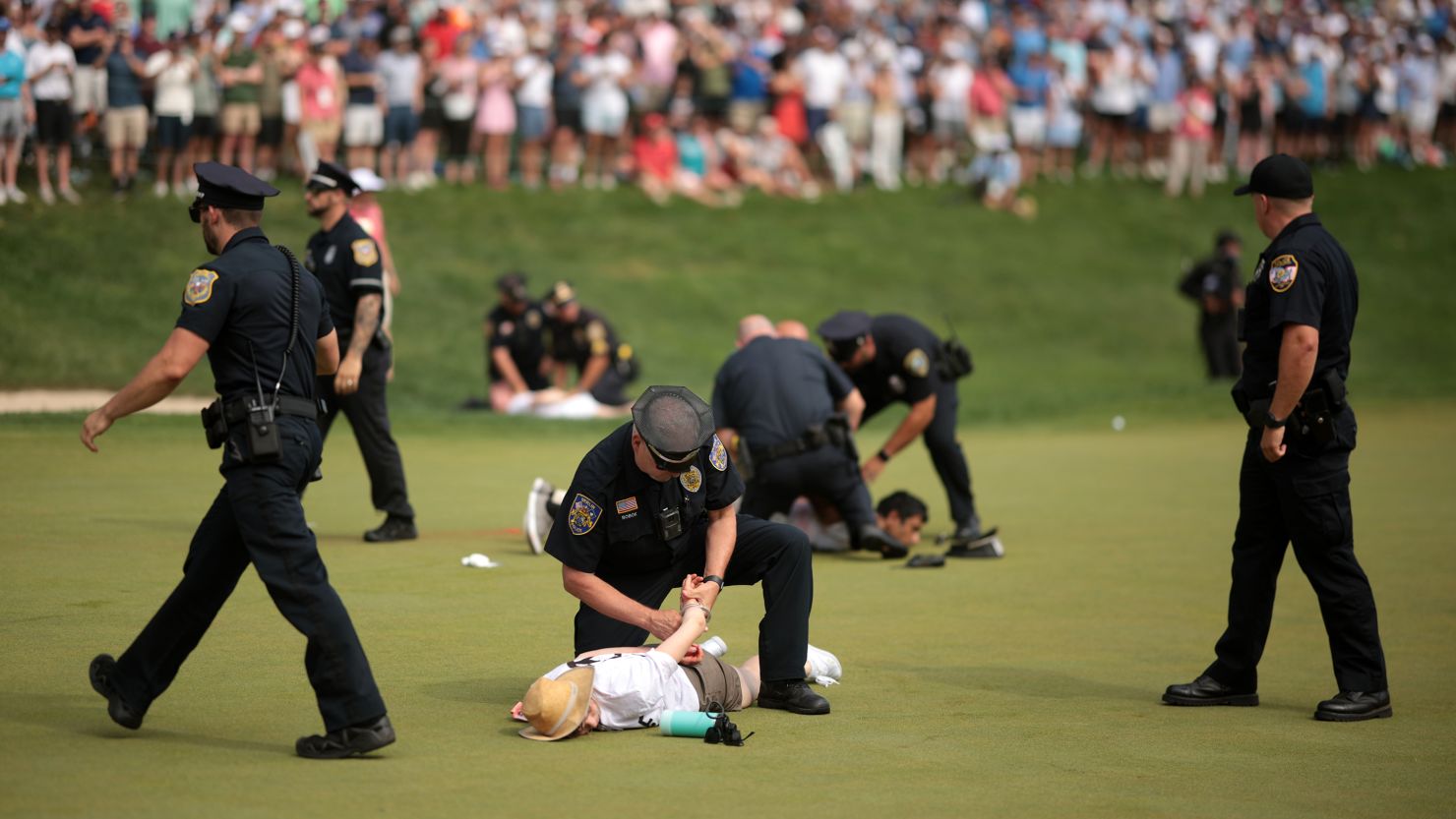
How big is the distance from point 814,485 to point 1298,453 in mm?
4200

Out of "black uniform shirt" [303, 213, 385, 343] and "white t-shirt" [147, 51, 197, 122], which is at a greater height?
"white t-shirt" [147, 51, 197, 122]

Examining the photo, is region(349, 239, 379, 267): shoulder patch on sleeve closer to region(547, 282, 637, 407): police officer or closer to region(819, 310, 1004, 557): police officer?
region(819, 310, 1004, 557): police officer

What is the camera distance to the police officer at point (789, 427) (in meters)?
10.9

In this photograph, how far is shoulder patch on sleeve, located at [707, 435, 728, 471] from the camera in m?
6.85

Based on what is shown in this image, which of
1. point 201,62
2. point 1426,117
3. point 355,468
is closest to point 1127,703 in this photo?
point 355,468

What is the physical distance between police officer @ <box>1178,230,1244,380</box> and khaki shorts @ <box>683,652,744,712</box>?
16.5 m

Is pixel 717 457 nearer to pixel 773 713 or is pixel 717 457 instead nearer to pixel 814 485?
pixel 773 713

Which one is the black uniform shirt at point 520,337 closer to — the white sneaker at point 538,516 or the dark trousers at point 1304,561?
the white sneaker at point 538,516

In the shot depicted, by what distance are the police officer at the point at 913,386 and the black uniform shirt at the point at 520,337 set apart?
810 cm

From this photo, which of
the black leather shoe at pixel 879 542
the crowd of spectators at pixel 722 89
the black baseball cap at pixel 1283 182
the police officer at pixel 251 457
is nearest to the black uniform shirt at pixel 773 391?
the black leather shoe at pixel 879 542

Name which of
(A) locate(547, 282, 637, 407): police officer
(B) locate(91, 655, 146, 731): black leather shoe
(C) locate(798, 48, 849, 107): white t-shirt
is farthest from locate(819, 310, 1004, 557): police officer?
(C) locate(798, 48, 849, 107): white t-shirt

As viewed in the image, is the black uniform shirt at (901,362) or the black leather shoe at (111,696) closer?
the black leather shoe at (111,696)

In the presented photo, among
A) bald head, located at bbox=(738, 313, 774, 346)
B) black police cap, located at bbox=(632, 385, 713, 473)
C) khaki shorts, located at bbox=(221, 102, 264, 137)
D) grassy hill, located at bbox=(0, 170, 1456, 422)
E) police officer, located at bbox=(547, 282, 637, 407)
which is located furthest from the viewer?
khaki shorts, located at bbox=(221, 102, 264, 137)

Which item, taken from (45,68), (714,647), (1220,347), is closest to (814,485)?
(714,647)
